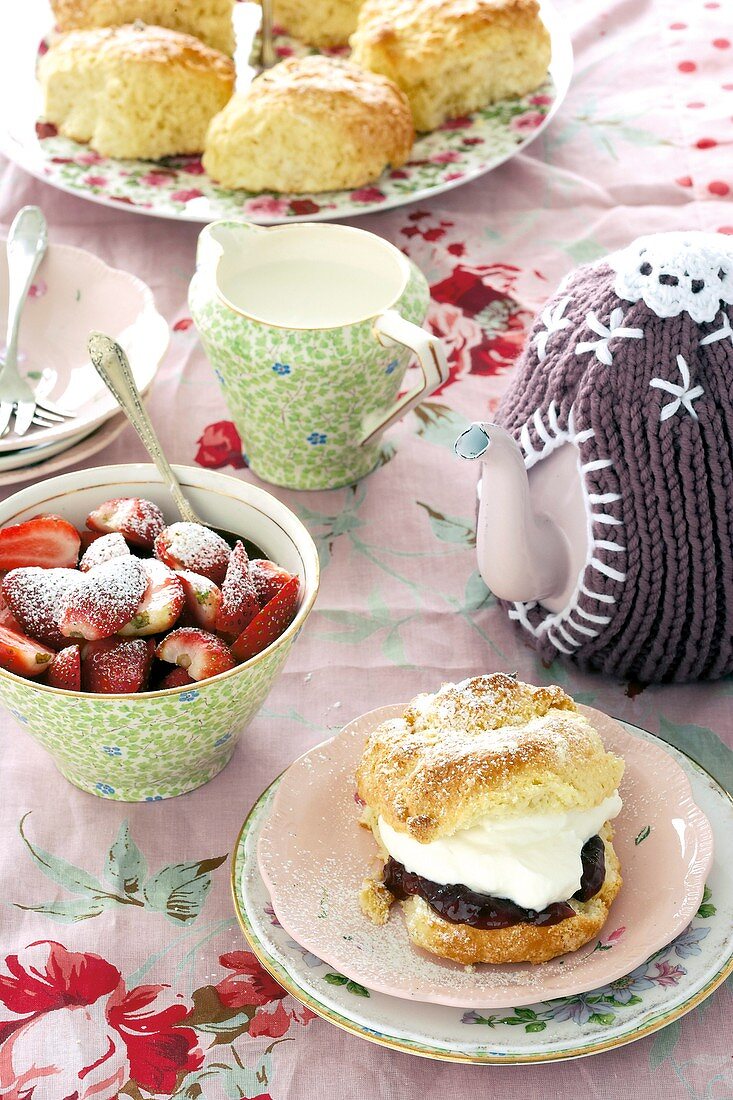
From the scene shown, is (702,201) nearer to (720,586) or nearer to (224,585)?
(720,586)

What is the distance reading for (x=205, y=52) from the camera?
151 centimetres

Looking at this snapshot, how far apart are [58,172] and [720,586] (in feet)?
3.30

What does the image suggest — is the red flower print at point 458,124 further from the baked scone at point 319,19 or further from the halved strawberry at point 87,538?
the halved strawberry at point 87,538

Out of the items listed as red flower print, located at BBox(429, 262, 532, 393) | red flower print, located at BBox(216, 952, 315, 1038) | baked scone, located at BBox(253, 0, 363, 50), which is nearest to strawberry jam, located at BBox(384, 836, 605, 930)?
red flower print, located at BBox(216, 952, 315, 1038)

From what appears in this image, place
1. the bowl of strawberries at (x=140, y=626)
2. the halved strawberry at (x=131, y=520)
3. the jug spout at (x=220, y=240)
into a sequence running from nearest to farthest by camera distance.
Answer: the bowl of strawberries at (x=140, y=626) → the halved strawberry at (x=131, y=520) → the jug spout at (x=220, y=240)

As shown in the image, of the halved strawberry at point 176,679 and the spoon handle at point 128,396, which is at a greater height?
the spoon handle at point 128,396

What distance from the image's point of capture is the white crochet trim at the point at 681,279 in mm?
793

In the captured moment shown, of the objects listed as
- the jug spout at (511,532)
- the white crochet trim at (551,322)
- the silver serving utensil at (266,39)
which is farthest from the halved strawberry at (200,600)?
the silver serving utensil at (266,39)

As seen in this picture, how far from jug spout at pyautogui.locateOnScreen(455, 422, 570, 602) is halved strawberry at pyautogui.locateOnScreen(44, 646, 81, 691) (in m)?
0.30

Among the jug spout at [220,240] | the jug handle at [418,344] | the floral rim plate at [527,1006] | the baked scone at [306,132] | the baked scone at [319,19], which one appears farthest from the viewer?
the baked scone at [319,19]

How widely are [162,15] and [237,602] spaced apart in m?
1.15

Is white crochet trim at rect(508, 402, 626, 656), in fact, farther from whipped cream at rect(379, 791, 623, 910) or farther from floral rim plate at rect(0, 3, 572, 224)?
floral rim plate at rect(0, 3, 572, 224)

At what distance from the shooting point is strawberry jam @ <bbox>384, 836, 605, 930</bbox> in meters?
0.68

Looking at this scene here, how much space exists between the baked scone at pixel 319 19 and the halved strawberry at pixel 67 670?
1.28m
